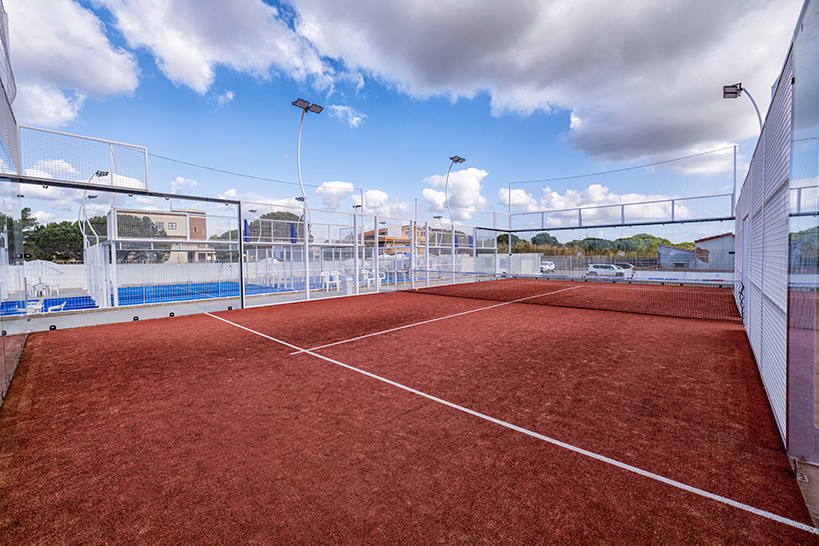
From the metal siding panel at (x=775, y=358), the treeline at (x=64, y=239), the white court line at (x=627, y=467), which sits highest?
the treeline at (x=64, y=239)

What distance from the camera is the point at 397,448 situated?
3182mm

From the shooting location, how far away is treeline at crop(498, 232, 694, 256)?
20359 mm

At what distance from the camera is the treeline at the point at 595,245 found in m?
20.4

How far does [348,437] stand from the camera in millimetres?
3387

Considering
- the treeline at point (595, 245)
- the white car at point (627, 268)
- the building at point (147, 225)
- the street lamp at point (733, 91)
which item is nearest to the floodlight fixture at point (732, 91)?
the street lamp at point (733, 91)

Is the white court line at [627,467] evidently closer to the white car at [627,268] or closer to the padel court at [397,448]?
the padel court at [397,448]

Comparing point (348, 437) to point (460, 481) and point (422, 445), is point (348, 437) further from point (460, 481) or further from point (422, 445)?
point (460, 481)

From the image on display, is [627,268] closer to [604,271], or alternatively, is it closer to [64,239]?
[604,271]

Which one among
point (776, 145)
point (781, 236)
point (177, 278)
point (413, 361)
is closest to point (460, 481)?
point (413, 361)

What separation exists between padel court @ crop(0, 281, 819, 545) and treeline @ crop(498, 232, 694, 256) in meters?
16.4

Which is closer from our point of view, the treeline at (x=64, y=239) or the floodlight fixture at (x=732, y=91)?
the treeline at (x=64, y=239)

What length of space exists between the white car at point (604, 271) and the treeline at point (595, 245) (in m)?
0.87

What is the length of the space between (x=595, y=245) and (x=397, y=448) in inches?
903

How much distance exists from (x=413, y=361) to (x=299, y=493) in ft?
11.2
